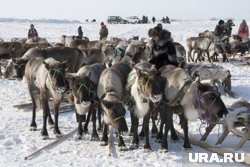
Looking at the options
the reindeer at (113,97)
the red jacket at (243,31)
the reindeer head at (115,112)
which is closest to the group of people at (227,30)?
the red jacket at (243,31)

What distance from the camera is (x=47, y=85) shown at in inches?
272

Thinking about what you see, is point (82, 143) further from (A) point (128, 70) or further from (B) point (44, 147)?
(A) point (128, 70)

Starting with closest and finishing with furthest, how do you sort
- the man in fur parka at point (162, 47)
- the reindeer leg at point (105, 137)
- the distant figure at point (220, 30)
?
the reindeer leg at point (105, 137) < the man in fur parka at point (162, 47) < the distant figure at point (220, 30)

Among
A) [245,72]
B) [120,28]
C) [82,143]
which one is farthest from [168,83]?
[120,28]

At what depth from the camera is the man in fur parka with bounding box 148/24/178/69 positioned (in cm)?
741

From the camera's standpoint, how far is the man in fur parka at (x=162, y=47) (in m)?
7.41

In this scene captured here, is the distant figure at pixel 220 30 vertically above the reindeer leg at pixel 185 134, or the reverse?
the distant figure at pixel 220 30

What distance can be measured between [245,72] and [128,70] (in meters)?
8.45

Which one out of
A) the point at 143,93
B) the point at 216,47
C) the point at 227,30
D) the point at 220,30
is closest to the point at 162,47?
the point at 143,93

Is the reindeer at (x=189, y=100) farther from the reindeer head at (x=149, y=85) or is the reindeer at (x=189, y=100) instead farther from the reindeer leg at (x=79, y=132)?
the reindeer leg at (x=79, y=132)

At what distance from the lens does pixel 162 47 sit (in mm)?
7523

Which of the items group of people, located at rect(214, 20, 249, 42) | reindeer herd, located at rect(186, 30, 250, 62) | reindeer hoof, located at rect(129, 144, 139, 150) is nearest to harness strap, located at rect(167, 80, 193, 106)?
reindeer hoof, located at rect(129, 144, 139, 150)

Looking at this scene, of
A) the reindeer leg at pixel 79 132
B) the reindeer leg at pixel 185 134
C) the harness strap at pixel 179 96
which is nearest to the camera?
the harness strap at pixel 179 96

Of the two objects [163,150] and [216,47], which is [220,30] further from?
[163,150]
